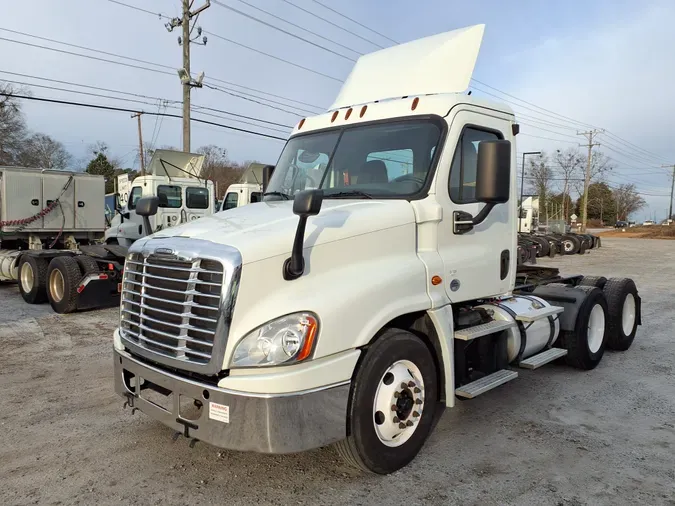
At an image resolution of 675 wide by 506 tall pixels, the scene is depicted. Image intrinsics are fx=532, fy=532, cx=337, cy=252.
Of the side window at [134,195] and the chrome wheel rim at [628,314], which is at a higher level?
the side window at [134,195]

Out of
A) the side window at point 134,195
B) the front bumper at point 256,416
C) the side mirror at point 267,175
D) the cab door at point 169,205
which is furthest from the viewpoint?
the side window at point 134,195

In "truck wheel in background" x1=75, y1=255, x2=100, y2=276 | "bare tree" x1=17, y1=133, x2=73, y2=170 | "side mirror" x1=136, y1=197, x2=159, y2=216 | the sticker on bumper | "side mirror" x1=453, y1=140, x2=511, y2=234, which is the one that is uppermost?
"bare tree" x1=17, y1=133, x2=73, y2=170

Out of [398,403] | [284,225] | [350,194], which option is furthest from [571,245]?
[284,225]

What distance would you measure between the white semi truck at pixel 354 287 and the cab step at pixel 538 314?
3cm

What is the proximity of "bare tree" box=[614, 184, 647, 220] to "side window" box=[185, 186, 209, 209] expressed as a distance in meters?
108

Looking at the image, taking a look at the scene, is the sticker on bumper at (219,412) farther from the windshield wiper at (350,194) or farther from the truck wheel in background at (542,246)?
the truck wheel in background at (542,246)

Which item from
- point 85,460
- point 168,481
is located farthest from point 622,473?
point 85,460

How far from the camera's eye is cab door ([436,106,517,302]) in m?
4.09

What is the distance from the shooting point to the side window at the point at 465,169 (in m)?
4.15

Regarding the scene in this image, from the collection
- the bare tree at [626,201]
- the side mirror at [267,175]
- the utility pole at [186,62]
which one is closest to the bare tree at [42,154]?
the utility pole at [186,62]

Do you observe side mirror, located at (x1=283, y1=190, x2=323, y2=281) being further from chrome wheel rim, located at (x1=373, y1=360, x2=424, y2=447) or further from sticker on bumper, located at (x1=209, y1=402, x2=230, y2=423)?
chrome wheel rim, located at (x1=373, y1=360, x2=424, y2=447)

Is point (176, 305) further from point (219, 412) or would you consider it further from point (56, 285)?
point (56, 285)

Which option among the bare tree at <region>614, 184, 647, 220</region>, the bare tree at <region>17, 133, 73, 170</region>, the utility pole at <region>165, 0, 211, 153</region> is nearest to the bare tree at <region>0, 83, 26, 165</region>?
the bare tree at <region>17, 133, 73, 170</region>

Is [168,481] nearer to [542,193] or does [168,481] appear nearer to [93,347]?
[93,347]
